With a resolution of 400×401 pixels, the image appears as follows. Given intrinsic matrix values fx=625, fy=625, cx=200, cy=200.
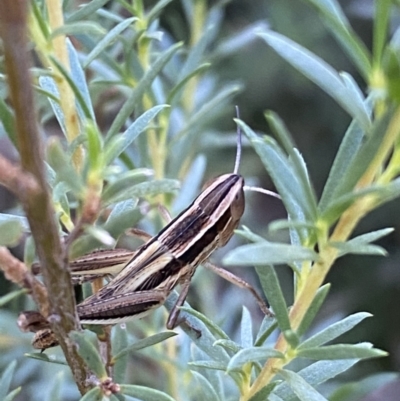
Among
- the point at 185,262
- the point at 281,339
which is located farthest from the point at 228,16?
the point at 281,339

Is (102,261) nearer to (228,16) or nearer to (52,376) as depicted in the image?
(52,376)

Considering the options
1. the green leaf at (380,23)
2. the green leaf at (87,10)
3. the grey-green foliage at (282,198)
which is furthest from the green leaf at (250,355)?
the green leaf at (87,10)

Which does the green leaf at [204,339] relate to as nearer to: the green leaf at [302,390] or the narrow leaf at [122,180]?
the green leaf at [302,390]

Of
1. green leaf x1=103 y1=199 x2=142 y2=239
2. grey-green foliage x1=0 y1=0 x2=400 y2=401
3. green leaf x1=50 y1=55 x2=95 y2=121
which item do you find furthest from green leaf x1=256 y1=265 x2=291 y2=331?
green leaf x1=50 y1=55 x2=95 y2=121

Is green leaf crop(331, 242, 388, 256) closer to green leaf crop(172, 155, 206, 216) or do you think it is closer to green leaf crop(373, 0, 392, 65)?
green leaf crop(373, 0, 392, 65)

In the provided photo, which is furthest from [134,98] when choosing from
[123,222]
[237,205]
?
[237,205]

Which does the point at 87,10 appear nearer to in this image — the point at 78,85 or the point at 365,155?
the point at 78,85

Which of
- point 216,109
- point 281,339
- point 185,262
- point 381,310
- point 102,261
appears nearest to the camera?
point 281,339
